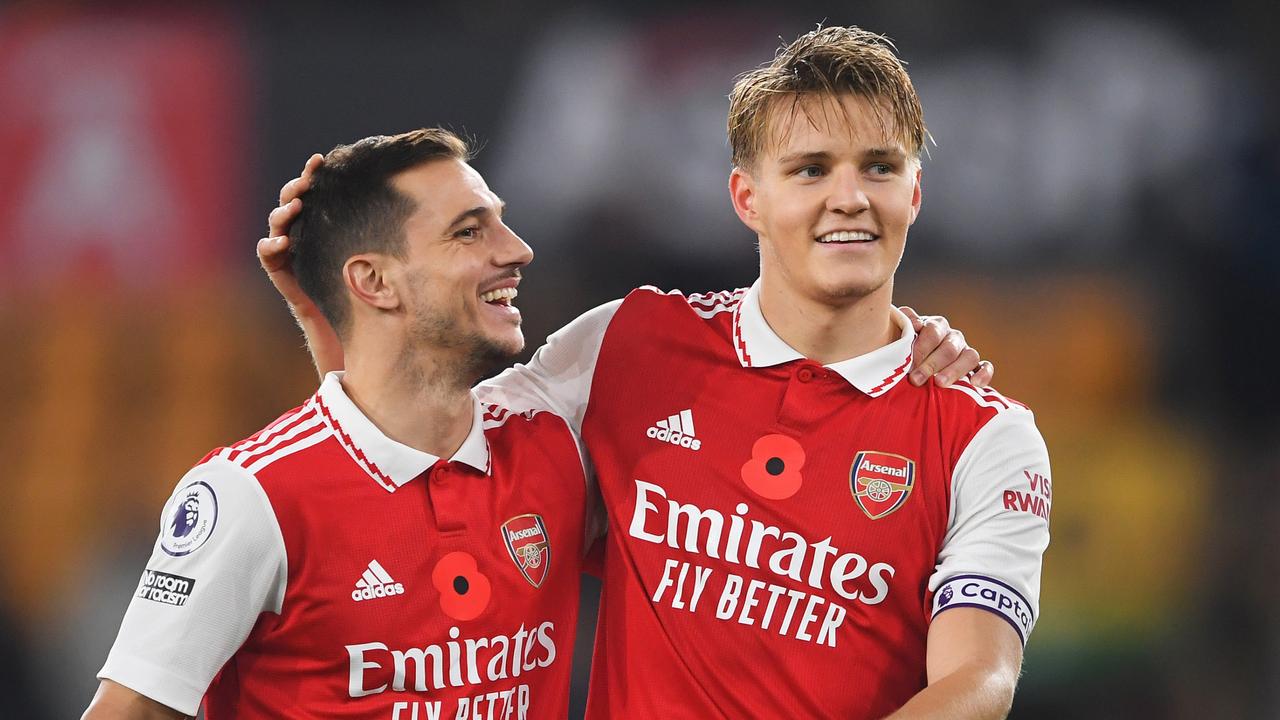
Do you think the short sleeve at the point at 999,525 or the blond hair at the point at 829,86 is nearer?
the short sleeve at the point at 999,525

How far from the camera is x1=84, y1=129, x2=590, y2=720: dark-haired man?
2.93 m

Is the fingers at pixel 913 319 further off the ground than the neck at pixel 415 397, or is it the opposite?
the fingers at pixel 913 319

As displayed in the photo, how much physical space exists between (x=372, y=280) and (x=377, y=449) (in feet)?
1.41

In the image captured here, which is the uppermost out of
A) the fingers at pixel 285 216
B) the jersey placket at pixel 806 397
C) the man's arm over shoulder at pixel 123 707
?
the fingers at pixel 285 216

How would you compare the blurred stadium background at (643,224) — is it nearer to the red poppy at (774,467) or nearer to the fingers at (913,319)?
the fingers at (913,319)

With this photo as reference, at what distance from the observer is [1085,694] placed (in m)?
7.75

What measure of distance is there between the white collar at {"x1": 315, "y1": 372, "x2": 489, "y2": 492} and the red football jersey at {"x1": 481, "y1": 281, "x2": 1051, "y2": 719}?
13.5 inches

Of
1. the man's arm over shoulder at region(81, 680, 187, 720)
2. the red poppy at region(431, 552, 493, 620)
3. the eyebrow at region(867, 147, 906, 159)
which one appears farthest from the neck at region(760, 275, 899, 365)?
the man's arm over shoulder at region(81, 680, 187, 720)

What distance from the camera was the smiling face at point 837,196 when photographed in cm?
310

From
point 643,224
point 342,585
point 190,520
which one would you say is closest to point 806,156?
point 342,585

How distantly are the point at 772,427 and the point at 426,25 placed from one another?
616 centimetres

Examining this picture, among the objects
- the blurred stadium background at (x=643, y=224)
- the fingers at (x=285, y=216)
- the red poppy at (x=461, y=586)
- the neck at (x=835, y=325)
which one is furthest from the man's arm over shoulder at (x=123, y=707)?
the blurred stadium background at (x=643, y=224)

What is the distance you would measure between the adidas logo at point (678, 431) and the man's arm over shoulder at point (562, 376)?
10.2 inches

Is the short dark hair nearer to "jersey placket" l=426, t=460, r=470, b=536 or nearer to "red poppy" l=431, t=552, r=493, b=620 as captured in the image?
"jersey placket" l=426, t=460, r=470, b=536
